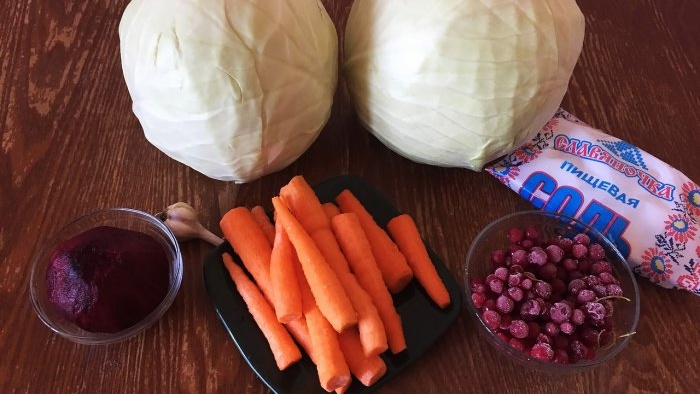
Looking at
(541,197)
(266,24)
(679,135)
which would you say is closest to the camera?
(266,24)

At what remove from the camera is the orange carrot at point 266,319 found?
761 mm

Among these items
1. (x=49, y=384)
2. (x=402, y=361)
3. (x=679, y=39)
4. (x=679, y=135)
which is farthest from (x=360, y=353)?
(x=679, y=39)

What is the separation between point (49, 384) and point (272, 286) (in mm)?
313

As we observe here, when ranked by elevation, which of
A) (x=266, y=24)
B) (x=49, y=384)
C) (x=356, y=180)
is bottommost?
(x=49, y=384)

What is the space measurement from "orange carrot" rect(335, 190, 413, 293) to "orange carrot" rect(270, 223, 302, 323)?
4.7 inches

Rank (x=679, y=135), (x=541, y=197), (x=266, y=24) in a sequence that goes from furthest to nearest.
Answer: (x=679, y=135)
(x=541, y=197)
(x=266, y=24)

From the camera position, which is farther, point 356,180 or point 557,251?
point 356,180

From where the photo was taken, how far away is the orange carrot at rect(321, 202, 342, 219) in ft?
2.91

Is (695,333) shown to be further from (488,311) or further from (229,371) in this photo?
(229,371)

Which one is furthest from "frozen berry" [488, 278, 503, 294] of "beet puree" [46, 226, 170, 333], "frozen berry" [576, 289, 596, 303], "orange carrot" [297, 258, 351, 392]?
"beet puree" [46, 226, 170, 333]

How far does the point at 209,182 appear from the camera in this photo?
96cm

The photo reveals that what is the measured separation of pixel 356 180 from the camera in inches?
37.3

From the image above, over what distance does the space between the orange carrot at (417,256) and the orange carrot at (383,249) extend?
0.01 metres

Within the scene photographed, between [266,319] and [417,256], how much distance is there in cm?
23
